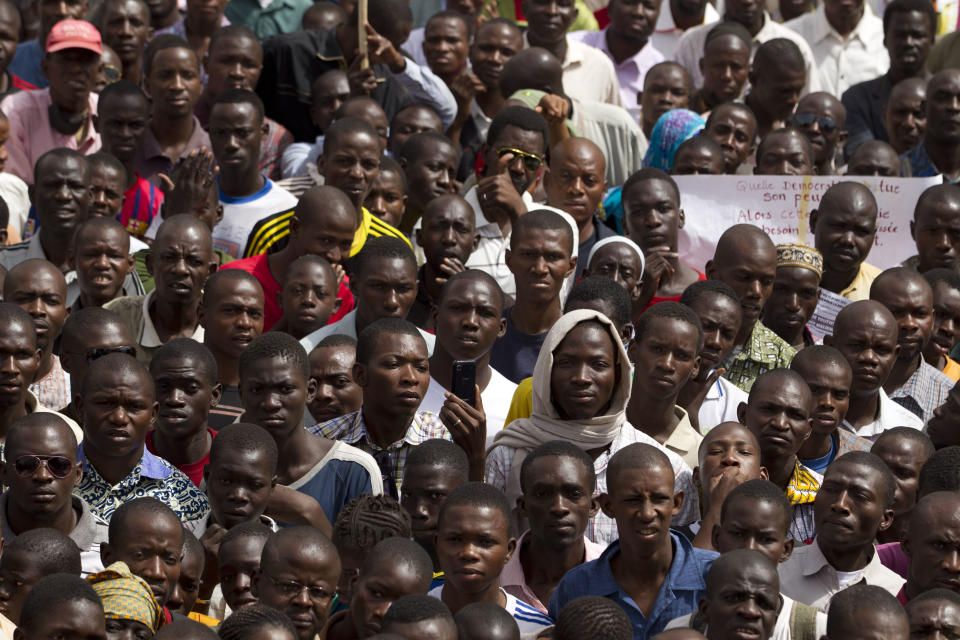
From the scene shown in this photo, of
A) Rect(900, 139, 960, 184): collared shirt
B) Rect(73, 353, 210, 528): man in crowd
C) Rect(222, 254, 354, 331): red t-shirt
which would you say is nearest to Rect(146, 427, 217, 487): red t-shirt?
Rect(73, 353, 210, 528): man in crowd

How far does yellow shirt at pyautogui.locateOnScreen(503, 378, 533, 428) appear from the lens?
8820 millimetres

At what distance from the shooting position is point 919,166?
12320 mm

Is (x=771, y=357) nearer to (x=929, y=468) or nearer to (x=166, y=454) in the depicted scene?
(x=929, y=468)

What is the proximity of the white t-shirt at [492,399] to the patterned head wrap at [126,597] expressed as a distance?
230cm

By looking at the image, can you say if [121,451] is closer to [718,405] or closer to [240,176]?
[718,405]

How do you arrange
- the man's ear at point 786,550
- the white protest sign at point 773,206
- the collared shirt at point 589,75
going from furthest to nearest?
the collared shirt at point 589,75 < the white protest sign at point 773,206 < the man's ear at point 786,550

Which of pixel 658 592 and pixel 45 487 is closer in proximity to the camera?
pixel 658 592

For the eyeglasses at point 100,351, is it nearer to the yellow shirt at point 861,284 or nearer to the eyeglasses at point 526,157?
the eyeglasses at point 526,157

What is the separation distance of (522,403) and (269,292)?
5.78 feet

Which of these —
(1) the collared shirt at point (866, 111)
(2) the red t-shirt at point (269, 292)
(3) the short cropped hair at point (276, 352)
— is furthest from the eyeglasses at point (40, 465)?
(1) the collared shirt at point (866, 111)

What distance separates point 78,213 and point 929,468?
446 centimetres

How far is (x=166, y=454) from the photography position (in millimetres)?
8688

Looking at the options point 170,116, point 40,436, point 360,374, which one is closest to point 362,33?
point 170,116

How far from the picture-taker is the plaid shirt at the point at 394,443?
28.2ft
